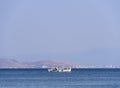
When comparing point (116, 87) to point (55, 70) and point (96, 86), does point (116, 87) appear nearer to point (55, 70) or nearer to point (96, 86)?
point (96, 86)

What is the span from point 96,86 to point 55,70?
8268 centimetres

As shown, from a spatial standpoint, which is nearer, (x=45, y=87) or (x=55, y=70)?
(x=45, y=87)

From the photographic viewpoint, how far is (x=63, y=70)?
173 m

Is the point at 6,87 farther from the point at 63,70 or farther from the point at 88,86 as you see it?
the point at 63,70

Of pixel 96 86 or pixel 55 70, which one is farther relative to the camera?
pixel 55 70

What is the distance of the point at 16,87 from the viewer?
94.1 meters

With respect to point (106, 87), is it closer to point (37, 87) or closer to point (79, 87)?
point (79, 87)

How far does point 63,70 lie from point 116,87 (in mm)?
84391

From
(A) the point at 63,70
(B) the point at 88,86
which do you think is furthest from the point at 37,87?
(A) the point at 63,70

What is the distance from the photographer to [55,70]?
17562 centimetres

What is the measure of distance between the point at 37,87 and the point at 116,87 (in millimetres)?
11957

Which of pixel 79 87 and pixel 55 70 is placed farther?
pixel 55 70

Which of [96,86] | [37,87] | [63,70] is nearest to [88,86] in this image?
[96,86]

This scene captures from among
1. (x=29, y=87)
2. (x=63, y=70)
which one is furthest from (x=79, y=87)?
(x=63, y=70)
